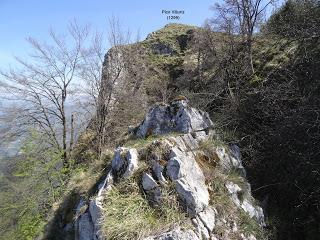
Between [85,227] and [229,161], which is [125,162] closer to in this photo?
[85,227]

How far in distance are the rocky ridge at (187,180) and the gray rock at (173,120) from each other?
25mm

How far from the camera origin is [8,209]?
17.2m

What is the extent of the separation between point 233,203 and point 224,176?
69 cm

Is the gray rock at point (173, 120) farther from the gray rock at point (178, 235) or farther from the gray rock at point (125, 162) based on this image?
the gray rock at point (178, 235)

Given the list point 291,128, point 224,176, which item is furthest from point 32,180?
point 291,128

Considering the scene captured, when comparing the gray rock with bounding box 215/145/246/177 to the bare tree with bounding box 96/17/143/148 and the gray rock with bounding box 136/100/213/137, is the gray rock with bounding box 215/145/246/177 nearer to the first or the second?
the gray rock with bounding box 136/100/213/137

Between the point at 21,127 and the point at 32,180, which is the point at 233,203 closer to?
the point at 32,180

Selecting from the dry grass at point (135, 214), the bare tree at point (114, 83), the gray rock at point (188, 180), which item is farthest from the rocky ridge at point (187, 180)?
the bare tree at point (114, 83)

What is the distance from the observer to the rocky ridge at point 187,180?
626 centimetres

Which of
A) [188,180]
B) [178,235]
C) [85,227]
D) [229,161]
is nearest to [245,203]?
[229,161]

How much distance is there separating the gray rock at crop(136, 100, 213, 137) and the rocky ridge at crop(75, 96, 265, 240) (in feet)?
0.08

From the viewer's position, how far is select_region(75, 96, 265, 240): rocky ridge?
6.26 m

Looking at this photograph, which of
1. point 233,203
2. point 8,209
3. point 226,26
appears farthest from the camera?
point 8,209

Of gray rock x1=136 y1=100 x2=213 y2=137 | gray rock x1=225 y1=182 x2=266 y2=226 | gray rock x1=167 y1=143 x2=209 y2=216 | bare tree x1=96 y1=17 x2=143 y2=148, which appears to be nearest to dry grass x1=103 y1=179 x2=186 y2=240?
gray rock x1=167 y1=143 x2=209 y2=216
